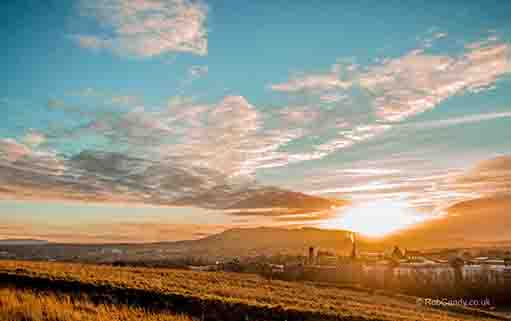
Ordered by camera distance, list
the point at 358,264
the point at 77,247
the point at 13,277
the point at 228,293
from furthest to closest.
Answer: the point at 77,247, the point at 358,264, the point at 228,293, the point at 13,277

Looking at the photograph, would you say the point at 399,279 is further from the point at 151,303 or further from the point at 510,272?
the point at 151,303

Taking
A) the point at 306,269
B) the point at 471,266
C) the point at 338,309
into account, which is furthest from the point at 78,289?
the point at 471,266

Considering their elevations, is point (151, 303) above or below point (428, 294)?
above

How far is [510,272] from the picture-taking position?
1919 inches

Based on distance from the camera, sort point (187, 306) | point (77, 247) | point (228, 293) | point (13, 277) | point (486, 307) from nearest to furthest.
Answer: point (187, 306) → point (13, 277) → point (228, 293) → point (486, 307) → point (77, 247)

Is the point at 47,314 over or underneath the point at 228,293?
over

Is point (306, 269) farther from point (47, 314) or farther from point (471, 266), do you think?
point (47, 314)

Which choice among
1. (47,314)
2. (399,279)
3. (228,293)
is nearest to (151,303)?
(228,293)

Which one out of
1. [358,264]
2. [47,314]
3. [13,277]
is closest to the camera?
[47,314]

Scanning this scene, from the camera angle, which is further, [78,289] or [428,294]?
[428,294]

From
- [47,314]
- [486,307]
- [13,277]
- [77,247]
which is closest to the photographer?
[47,314]

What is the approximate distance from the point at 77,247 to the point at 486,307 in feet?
627

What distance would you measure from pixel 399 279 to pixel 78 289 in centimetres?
4232

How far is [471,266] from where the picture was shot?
169ft
